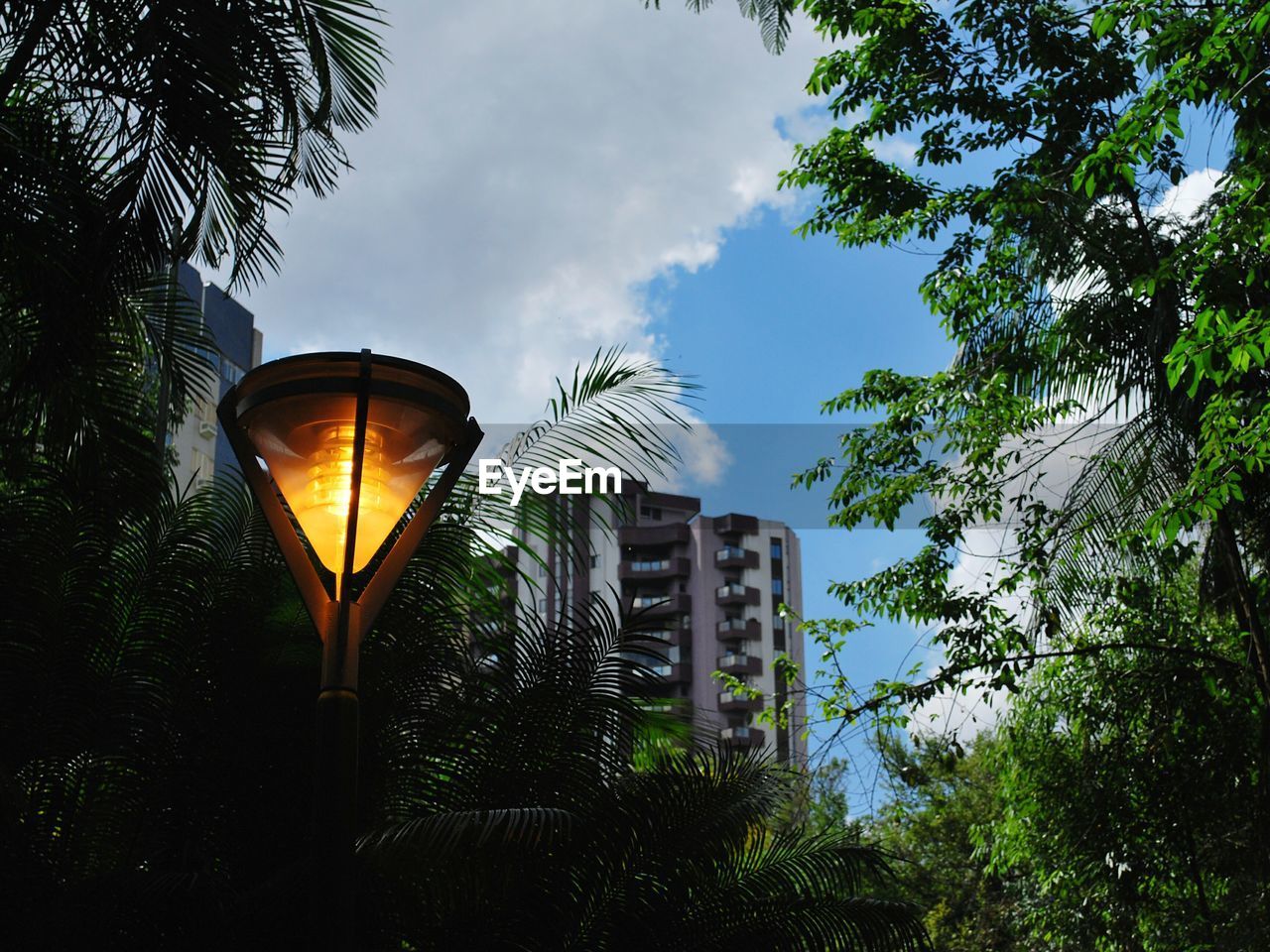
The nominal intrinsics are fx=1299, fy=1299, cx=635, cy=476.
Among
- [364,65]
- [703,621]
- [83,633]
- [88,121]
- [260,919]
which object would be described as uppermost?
[703,621]

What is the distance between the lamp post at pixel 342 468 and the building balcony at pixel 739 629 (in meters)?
68.2

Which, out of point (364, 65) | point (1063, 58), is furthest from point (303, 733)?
point (1063, 58)

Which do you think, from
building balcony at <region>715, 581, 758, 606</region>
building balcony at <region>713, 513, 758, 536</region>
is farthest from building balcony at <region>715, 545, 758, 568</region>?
building balcony at <region>715, 581, 758, 606</region>

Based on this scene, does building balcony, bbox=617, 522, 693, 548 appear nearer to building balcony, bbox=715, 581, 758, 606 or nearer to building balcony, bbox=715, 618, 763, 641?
building balcony, bbox=715, 581, 758, 606

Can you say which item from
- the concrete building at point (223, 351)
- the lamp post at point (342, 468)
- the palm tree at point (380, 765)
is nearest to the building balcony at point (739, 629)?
the concrete building at point (223, 351)

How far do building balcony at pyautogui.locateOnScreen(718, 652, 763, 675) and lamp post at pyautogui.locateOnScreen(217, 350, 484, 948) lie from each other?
2626 inches

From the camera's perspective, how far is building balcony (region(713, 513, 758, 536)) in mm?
72750

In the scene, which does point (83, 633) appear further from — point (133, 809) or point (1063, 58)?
point (1063, 58)

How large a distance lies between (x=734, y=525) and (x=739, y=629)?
19.4ft

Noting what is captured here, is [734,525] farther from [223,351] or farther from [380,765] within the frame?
[380,765]

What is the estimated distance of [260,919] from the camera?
231 inches

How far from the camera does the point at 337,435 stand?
356 centimetres

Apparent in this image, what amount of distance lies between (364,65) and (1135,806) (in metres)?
8.93

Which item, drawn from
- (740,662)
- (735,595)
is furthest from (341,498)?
(735,595)
